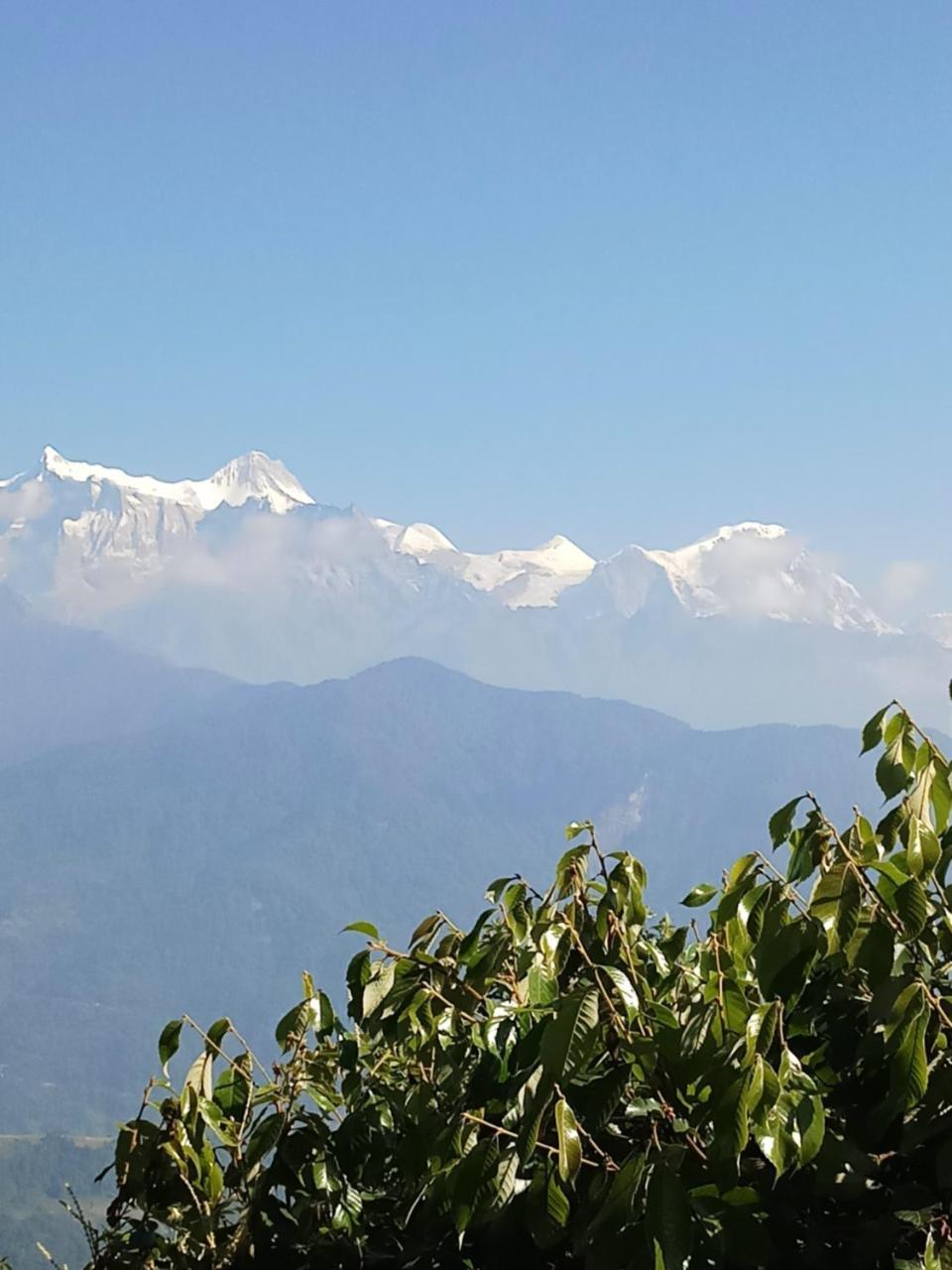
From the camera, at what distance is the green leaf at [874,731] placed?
9.89 ft

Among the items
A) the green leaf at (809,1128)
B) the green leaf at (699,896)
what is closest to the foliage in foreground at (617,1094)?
the green leaf at (809,1128)

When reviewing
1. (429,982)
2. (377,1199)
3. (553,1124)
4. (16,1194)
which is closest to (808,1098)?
(553,1124)

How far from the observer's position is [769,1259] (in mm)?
2432

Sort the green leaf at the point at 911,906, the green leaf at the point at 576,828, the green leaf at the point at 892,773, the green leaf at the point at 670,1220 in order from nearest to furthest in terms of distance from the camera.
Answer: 1. the green leaf at the point at 670,1220
2. the green leaf at the point at 911,906
3. the green leaf at the point at 892,773
4. the green leaf at the point at 576,828

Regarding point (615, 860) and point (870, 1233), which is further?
point (615, 860)

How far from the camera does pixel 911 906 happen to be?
246 centimetres

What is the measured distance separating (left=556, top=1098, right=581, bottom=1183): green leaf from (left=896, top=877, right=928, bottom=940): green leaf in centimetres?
68

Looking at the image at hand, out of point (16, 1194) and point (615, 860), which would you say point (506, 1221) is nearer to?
point (615, 860)

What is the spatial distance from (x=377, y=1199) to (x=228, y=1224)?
42 cm

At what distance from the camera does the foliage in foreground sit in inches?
93.1

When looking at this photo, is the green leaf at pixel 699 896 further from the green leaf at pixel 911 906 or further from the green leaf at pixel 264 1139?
the green leaf at pixel 911 906

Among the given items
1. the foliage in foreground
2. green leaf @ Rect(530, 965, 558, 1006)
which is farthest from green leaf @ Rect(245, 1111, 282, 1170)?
→ green leaf @ Rect(530, 965, 558, 1006)

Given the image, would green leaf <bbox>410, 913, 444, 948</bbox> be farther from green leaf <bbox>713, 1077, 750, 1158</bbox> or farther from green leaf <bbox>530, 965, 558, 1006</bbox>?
green leaf <bbox>713, 1077, 750, 1158</bbox>

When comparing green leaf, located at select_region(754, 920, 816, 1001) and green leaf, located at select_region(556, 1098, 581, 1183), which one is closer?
green leaf, located at select_region(556, 1098, 581, 1183)
